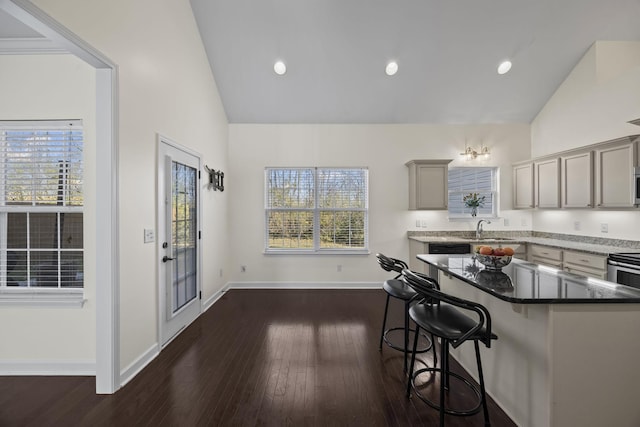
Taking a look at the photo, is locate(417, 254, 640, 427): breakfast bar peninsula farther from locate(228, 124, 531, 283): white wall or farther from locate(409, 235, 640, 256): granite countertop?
locate(228, 124, 531, 283): white wall

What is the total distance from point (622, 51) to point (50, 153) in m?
7.18

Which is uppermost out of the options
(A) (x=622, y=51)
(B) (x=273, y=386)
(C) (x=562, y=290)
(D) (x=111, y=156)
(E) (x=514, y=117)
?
(A) (x=622, y=51)

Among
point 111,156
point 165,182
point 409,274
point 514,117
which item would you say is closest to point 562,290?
point 409,274

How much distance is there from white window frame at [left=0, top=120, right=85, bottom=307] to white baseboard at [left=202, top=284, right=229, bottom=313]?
5.77 feet

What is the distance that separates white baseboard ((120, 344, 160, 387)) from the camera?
2.32 meters

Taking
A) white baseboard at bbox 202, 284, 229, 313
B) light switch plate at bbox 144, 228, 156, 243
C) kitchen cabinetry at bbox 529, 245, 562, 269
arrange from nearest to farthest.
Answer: light switch plate at bbox 144, 228, 156, 243, kitchen cabinetry at bbox 529, 245, 562, 269, white baseboard at bbox 202, 284, 229, 313

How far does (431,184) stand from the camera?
4883 mm

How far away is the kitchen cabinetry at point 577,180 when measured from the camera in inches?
148

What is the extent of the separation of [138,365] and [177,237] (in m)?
1.35

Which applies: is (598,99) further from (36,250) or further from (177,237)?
(36,250)

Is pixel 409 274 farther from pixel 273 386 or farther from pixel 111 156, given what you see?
pixel 111 156

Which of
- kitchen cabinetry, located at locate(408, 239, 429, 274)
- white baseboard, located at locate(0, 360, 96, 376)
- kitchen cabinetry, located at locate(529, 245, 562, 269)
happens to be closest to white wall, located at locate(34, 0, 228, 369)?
white baseboard, located at locate(0, 360, 96, 376)

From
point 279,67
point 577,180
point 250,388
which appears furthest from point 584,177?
point 250,388

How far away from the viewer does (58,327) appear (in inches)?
94.2
